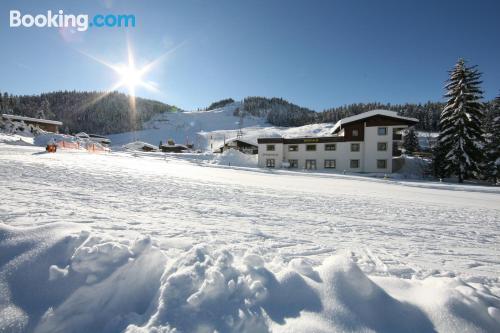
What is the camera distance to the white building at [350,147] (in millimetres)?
36375

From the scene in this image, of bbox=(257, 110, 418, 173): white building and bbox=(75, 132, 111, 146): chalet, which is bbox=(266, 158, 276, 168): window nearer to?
bbox=(257, 110, 418, 173): white building

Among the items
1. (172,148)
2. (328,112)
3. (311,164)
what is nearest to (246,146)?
(311,164)

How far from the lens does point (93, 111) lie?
144750 millimetres

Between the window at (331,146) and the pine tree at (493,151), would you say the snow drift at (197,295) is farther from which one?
the window at (331,146)

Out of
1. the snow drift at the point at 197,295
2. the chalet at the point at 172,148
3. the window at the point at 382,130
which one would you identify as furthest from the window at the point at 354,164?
the chalet at the point at 172,148

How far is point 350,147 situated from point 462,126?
14.1 meters

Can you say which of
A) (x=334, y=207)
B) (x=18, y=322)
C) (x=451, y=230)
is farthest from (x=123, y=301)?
(x=451, y=230)

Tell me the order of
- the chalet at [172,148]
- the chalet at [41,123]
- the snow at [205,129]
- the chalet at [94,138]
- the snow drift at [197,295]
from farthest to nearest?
the snow at [205,129], the chalet at [172,148], the chalet at [94,138], the chalet at [41,123], the snow drift at [197,295]

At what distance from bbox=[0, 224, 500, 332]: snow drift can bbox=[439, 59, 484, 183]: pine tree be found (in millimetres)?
32090

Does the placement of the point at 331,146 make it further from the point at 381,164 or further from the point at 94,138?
the point at 94,138

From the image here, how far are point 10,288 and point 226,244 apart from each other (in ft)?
8.28

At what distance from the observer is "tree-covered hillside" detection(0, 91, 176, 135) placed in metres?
136

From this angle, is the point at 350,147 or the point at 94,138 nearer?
the point at 350,147

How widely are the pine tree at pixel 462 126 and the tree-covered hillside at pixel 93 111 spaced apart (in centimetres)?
15225
